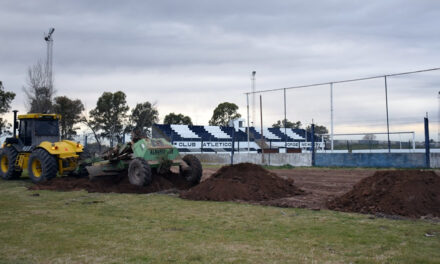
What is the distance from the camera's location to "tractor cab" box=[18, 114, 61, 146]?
18.2 meters

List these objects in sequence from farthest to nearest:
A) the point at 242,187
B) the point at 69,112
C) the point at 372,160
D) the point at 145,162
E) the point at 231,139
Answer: the point at 69,112, the point at 231,139, the point at 372,160, the point at 145,162, the point at 242,187

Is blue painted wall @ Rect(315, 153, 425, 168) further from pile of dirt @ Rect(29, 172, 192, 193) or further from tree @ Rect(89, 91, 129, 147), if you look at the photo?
tree @ Rect(89, 91, 129, 147)

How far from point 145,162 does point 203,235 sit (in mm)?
6647

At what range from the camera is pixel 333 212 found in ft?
30.9

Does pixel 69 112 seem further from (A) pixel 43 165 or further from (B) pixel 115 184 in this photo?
(B) pixel 115 184

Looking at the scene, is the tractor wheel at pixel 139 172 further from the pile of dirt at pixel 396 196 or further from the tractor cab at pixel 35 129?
the tractor cab at pixel 35 129

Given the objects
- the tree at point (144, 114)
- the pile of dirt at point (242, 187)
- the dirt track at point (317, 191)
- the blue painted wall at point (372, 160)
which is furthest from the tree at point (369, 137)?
the tree at point (144, 114)

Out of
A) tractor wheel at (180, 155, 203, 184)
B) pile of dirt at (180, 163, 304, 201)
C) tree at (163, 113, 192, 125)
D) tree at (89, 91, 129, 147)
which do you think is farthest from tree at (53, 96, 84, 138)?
pile of dirt at (180, 163, 304, 201)

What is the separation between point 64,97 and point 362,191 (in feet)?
168

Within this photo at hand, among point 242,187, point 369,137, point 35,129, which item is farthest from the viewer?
point 369,137

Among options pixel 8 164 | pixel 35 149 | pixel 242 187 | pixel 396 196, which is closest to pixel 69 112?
pixel 8 164

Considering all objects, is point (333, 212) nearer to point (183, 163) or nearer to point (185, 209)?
point (185, 209)

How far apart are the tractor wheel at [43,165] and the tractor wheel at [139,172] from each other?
3.97 metres

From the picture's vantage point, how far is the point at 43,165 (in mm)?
15875
